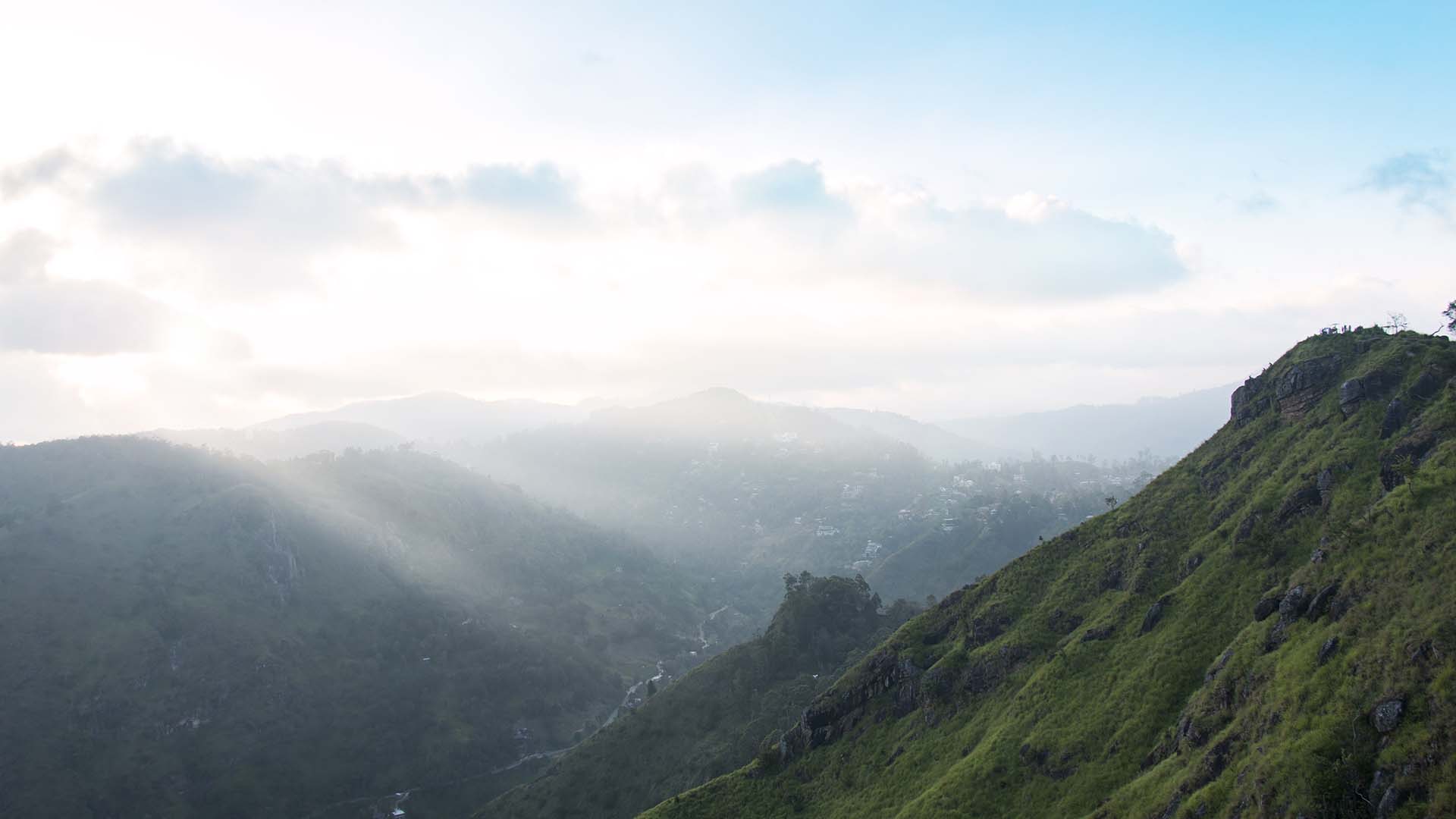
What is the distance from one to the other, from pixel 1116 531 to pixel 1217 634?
117 feet

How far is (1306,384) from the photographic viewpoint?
10144 centimetres

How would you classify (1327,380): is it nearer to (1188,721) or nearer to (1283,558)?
(1283,558)

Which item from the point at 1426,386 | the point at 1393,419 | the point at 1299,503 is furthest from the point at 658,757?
the point at 1426,386

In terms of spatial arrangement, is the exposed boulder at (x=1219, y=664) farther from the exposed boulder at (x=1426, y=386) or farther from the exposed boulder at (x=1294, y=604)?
the exposed boulder at (x=1426, y=386)

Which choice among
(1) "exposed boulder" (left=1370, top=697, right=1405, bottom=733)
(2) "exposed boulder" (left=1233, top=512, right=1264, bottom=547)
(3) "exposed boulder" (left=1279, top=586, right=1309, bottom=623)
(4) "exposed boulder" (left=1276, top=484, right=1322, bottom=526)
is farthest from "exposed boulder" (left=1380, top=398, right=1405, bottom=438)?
(1) "exposed boulder" (left=1370, top=697, right=1405, bottom=733)

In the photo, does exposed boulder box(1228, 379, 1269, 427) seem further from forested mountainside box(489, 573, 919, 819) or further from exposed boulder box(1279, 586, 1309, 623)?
forested mountainside box(489, 573, 919, 819)

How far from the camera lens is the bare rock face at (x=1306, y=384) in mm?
99188

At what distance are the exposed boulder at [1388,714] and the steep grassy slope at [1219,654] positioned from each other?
0.15m

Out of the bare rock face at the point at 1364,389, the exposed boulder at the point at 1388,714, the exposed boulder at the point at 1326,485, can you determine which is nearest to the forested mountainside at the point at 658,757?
the exposed boulder at the point at 1326,485

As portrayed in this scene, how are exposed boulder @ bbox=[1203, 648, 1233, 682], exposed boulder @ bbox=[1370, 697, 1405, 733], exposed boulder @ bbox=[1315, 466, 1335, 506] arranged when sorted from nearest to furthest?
exposed boulder @ bbox=[1370, 697, 1405, 733], exposed boulder @ bbox=[1203, 648, 1233, 682], exposed boulder @ bbox=[1315, 466, 1335, 506]

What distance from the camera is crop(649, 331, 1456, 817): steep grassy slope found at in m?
50.2

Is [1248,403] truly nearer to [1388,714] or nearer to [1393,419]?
[1393,419]

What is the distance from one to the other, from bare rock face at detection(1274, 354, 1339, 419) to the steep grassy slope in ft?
1.04

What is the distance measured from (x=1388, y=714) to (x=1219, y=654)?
85.1ft
